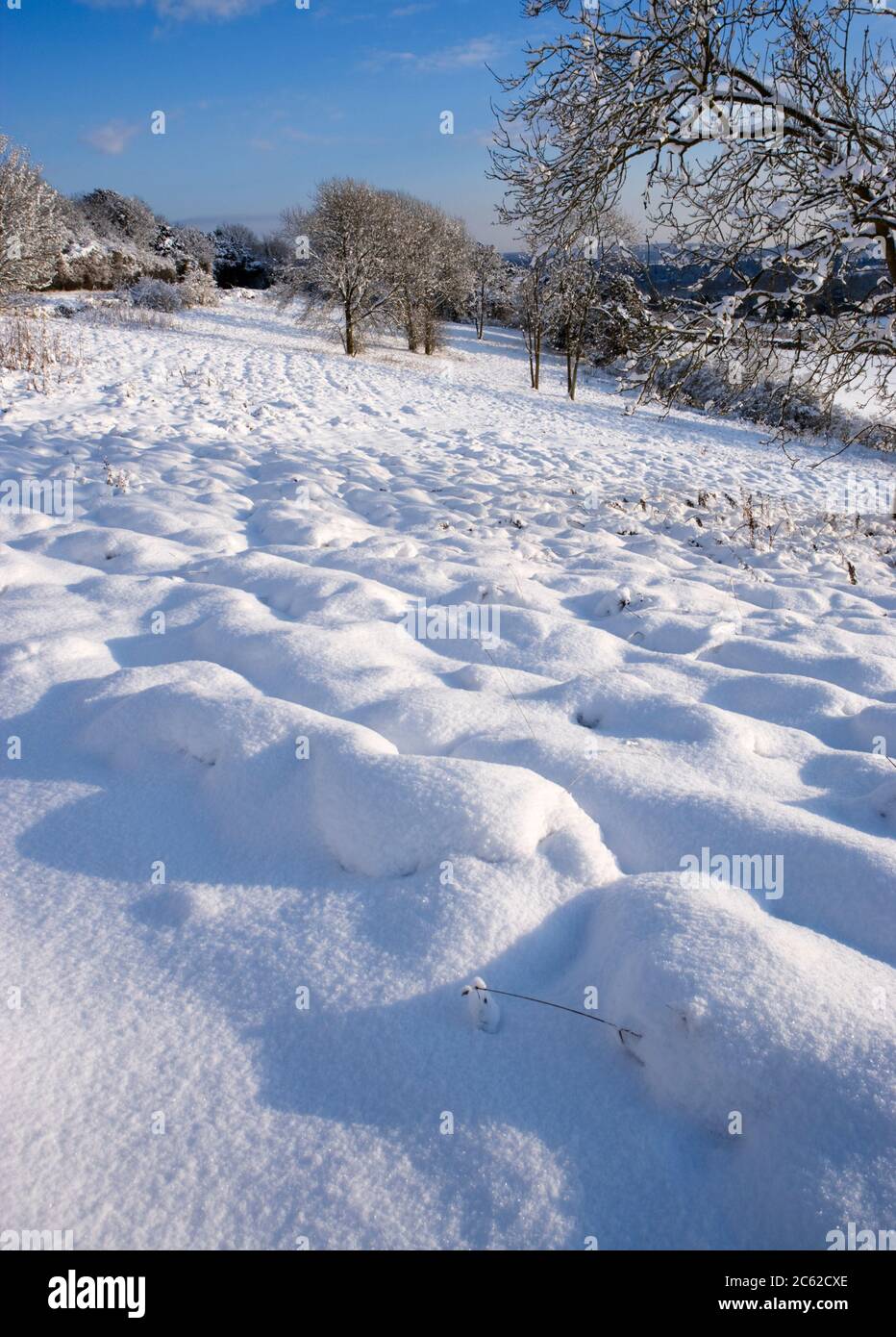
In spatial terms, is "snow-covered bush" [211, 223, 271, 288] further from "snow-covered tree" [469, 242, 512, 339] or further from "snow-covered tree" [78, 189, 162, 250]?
"snow-covered tree" [469, 242, 512, 339]

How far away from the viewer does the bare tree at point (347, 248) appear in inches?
886

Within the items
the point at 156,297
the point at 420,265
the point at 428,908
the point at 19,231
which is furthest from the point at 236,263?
the point at 428,908

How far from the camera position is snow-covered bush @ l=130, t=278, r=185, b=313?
73.5ft

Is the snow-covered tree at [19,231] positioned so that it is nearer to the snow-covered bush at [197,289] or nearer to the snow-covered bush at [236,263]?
the snow-covered bush at [197,289]

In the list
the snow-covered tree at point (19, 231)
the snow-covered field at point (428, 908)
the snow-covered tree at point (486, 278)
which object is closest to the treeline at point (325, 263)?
the snow-covered tree at point (19, 231)

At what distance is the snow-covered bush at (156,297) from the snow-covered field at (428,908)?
22815 millimetres

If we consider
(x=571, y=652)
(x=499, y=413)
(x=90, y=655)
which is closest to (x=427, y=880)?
(x=571, y=652)

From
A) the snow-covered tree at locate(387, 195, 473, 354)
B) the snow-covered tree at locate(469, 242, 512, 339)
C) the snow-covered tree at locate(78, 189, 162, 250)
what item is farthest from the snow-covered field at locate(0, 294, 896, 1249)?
the snow-covered tree at locate(469, 242, 512, 339)

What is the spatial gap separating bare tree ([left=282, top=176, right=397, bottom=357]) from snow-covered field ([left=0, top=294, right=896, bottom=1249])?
21937 mm

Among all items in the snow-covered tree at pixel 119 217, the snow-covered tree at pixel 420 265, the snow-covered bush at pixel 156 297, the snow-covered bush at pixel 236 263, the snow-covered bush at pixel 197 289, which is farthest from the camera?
the snow-covered bush at pixel 236 263

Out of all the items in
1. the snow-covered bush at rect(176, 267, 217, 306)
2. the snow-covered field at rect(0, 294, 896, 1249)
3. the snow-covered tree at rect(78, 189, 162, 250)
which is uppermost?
the snow-covered tree at rect(78, 189, 162, 250)

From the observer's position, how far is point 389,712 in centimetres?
248
